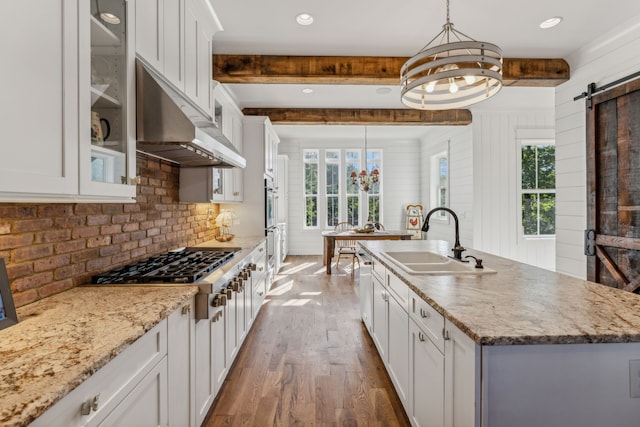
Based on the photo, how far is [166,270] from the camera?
76.6 inches

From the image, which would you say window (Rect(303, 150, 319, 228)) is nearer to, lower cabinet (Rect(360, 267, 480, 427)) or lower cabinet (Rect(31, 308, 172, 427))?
lower cabinet (Rect(360, 267, 480, 427))

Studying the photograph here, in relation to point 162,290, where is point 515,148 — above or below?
above

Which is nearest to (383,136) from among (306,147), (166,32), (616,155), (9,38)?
(306,147)

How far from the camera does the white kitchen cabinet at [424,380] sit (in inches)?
55.2

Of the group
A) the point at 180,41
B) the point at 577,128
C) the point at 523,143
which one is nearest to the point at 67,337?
the point at 180,41

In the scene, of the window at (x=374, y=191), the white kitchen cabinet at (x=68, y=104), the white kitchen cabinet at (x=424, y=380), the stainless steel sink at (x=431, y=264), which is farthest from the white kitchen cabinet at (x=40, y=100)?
the window at (x=374, y=191)

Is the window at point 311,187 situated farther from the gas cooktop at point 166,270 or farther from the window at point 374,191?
the gas cooktop at point 166,270

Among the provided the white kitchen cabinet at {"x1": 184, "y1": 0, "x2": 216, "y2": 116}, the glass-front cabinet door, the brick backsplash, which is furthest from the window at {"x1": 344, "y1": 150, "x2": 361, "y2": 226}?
the glass-front cabinet door

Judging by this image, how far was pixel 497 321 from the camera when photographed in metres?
1.17

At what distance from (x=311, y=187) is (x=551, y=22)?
5674 mm

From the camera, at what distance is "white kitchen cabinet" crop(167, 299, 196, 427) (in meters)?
1.46

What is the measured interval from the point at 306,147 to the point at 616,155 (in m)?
5.78

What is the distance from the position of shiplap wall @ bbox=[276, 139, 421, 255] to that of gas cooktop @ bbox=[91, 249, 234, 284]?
17.8ft

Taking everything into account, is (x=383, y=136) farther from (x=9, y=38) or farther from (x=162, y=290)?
(x=9, y=38)
